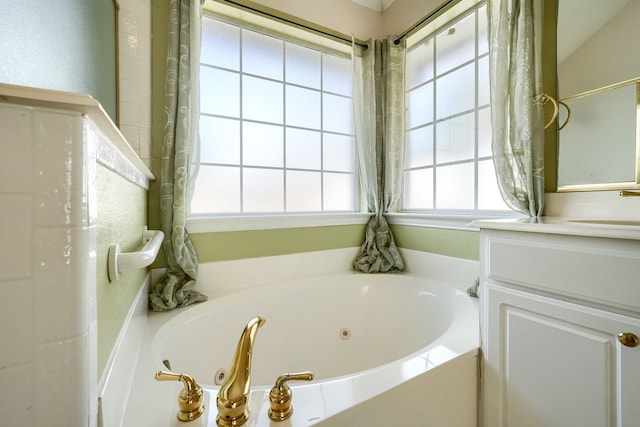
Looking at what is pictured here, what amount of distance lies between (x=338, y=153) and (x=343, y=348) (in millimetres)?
1382

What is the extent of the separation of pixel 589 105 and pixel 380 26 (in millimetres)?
1547

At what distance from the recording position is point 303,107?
1971mm

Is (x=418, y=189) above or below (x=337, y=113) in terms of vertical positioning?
below

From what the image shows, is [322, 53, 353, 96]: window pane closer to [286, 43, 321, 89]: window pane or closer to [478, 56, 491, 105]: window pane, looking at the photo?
[286, 43, 321, 89]: window pane

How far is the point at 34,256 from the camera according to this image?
33cm

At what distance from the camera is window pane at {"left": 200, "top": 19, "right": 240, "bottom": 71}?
64.7 inches

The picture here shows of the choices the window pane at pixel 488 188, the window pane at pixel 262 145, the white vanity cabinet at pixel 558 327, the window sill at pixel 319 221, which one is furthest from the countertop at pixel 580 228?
the window pane at pixel 262 145

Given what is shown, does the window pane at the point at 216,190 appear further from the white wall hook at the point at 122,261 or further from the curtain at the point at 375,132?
the white wall hook at the point at 122,261

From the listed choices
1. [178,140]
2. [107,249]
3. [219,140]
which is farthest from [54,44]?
[219,140]

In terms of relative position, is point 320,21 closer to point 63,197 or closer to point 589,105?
point 589,105

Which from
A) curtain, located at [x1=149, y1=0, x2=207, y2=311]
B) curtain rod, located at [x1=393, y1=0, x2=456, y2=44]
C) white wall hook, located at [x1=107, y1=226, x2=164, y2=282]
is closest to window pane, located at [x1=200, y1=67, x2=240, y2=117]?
curtain, located at [x1=149, y1=0, x2=207, y2=311]

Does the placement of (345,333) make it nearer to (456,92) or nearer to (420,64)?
(456,92)

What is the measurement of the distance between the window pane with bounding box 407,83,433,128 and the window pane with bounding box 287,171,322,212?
821 mm

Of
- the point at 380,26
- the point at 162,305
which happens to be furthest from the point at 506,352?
the point at 380,26
